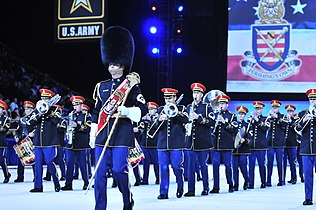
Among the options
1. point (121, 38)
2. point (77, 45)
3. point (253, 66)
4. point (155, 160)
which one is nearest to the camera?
point (121, 38)

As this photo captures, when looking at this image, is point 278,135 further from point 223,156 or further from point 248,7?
point 248,7

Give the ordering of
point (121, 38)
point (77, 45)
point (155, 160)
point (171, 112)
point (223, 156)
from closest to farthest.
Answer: point (121, 38)
point (171, 112)
point (223, 156)
point (155, 160)
point (77, 45)

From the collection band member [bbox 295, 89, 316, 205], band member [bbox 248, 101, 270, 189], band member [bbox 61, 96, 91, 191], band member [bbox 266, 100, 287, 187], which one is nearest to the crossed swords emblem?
band member [bbox 266, 100, 287, 187]

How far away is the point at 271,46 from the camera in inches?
791

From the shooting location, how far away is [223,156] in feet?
42.7

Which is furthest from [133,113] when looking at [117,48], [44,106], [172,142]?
[44,106]

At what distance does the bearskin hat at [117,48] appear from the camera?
27.5 feet

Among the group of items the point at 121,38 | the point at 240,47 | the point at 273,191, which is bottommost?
the point at 273,191

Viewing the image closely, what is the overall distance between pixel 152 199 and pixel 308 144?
248 cm

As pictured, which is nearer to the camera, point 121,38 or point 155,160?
point 121,38

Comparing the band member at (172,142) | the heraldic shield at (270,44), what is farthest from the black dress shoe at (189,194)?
the heraldic shield at (270,44)

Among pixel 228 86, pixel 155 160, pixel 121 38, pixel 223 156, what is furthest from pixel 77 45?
pixel 121 38

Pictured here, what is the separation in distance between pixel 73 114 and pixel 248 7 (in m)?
8.46

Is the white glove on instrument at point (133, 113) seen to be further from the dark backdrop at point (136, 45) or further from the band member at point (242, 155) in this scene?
the dark backdrop at point (136, 45)
